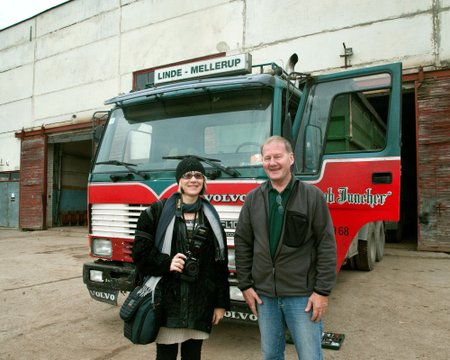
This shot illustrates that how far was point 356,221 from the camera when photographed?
374cm

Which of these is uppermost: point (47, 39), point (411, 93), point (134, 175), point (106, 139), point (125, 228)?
point (47, 39)

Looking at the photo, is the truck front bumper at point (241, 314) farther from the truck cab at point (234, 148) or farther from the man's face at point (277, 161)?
the man's face at point (277, 161)

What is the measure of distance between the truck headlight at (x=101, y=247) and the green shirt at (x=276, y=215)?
91.5 inches

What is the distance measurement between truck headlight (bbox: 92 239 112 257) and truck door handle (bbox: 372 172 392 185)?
2.67 m

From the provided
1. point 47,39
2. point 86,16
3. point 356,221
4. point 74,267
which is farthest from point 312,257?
point 47,39

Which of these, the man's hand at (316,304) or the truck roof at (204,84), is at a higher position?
the truck roof at (204,84)

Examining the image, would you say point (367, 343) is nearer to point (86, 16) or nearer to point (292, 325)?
point (292, 325)

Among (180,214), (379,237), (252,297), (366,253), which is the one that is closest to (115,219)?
(180,214)

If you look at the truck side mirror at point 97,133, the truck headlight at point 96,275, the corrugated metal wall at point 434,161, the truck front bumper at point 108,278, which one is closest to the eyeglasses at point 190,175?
the truck front bumper at point 108,278

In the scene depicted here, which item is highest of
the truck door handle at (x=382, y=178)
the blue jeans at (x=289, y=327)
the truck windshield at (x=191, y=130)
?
the truck windshield at (x=191, y=130)

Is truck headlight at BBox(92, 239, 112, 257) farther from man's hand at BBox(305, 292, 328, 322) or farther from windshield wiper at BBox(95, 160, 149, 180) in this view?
man's hand at BBox(305, 292, 328, 322)

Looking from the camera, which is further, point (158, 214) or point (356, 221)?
point (356, 221)

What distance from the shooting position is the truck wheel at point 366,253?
22.5ft

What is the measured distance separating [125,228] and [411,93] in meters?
8.82
